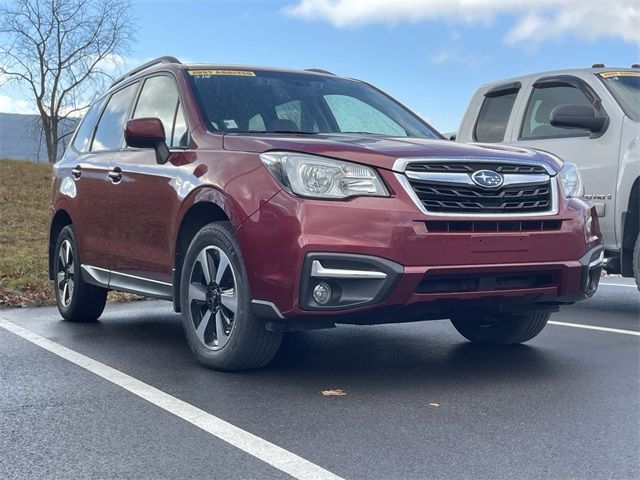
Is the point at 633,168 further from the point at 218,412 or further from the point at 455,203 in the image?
the point at 218,412

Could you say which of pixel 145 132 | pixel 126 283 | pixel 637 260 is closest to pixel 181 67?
pixel 145 132

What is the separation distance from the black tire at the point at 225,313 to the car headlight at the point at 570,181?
1800mm

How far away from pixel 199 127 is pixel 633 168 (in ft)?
12.8

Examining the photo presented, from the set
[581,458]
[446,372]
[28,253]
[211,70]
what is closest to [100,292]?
[211,70]

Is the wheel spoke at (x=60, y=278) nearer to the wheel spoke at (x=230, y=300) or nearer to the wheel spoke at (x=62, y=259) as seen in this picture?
the wheel spoke at (x=62, y=259)

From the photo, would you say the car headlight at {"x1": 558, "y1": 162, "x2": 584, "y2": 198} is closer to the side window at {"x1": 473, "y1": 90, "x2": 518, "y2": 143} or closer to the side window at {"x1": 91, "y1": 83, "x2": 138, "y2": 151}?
the side window at {"x1": 91, "y1": 83, "x2": 138, "y2": 151}

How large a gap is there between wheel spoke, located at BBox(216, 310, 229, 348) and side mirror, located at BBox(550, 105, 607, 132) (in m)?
3.85

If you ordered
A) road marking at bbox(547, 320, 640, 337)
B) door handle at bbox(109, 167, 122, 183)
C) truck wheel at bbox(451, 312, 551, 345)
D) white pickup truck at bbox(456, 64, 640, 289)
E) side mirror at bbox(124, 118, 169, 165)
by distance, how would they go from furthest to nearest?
white pickup truck at bbox(456, 64, 640, 289) → road marking at bbox(547, 320, 640, 337) → door handle at bbox(109, 167, 122, 183) → truck wheel at bbox(451, 312, 551, 345) → side mirror at bbox(124, 118, 169, 165)

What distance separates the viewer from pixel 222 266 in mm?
5383

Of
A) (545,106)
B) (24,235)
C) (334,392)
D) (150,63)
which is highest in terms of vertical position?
(150,63)

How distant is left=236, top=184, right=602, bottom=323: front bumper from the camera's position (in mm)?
4828

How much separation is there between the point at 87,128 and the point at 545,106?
4.19m

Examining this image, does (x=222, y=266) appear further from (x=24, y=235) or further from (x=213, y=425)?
(x=24, y=235)

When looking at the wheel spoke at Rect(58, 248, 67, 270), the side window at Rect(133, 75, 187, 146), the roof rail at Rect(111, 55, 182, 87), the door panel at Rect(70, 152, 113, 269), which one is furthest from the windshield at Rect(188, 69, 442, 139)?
the wheel spoke at Rect(58, 248, 67, 270)
